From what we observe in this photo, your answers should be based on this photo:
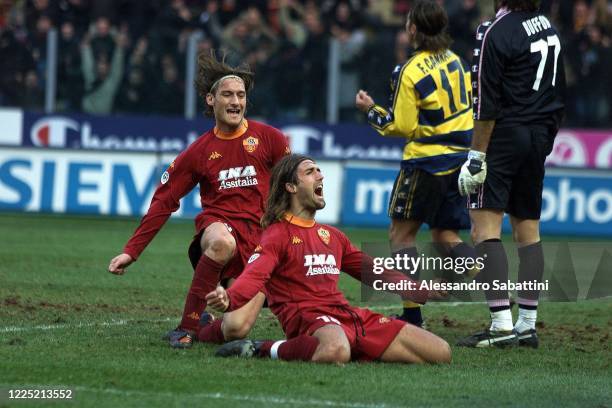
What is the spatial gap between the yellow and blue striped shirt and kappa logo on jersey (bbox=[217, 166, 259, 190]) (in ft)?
3.48

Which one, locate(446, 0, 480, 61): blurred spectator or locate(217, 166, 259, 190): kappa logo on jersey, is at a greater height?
locate(446, 0, 480, 61): blurred spectator

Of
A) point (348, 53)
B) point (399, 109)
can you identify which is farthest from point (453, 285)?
point (348, 53)

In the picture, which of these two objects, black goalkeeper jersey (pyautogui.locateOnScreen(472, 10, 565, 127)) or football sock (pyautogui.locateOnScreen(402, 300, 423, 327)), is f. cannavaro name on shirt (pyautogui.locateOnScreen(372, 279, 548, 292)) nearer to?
football sock (pyautogui.locateOnScreen(402, 300, 423, 327))

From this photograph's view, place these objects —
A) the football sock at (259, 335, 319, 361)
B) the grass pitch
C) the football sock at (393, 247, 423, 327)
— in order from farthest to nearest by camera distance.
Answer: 1. the football sock at (393, 247, 423, 327)
2. the football sock at (259, 335, 319, 361)
3. the grass pitch

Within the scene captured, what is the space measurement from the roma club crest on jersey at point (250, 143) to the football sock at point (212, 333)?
1.17 m

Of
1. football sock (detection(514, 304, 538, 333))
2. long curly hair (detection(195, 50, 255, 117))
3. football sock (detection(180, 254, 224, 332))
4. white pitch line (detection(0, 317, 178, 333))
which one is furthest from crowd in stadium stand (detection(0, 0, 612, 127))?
football sock (detection(180, 254, 224, 332))

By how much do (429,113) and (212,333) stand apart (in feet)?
7.29

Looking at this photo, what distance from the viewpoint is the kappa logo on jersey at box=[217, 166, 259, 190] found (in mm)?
8461

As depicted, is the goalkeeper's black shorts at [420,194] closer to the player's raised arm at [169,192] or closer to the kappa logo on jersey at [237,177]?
the kappa logo on jersey at [237,177]

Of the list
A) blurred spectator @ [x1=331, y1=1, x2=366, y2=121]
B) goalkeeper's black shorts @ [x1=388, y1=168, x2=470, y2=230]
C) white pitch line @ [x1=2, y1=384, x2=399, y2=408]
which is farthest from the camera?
blurred spectator @ [x1=331, y1=1, x2=366, y2=121]

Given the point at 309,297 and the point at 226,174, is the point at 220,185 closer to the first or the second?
the point at 226,174

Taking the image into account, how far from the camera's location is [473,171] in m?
8.06

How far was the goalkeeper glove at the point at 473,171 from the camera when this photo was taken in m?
8.06

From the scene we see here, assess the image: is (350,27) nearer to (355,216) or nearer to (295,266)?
(355,216)
